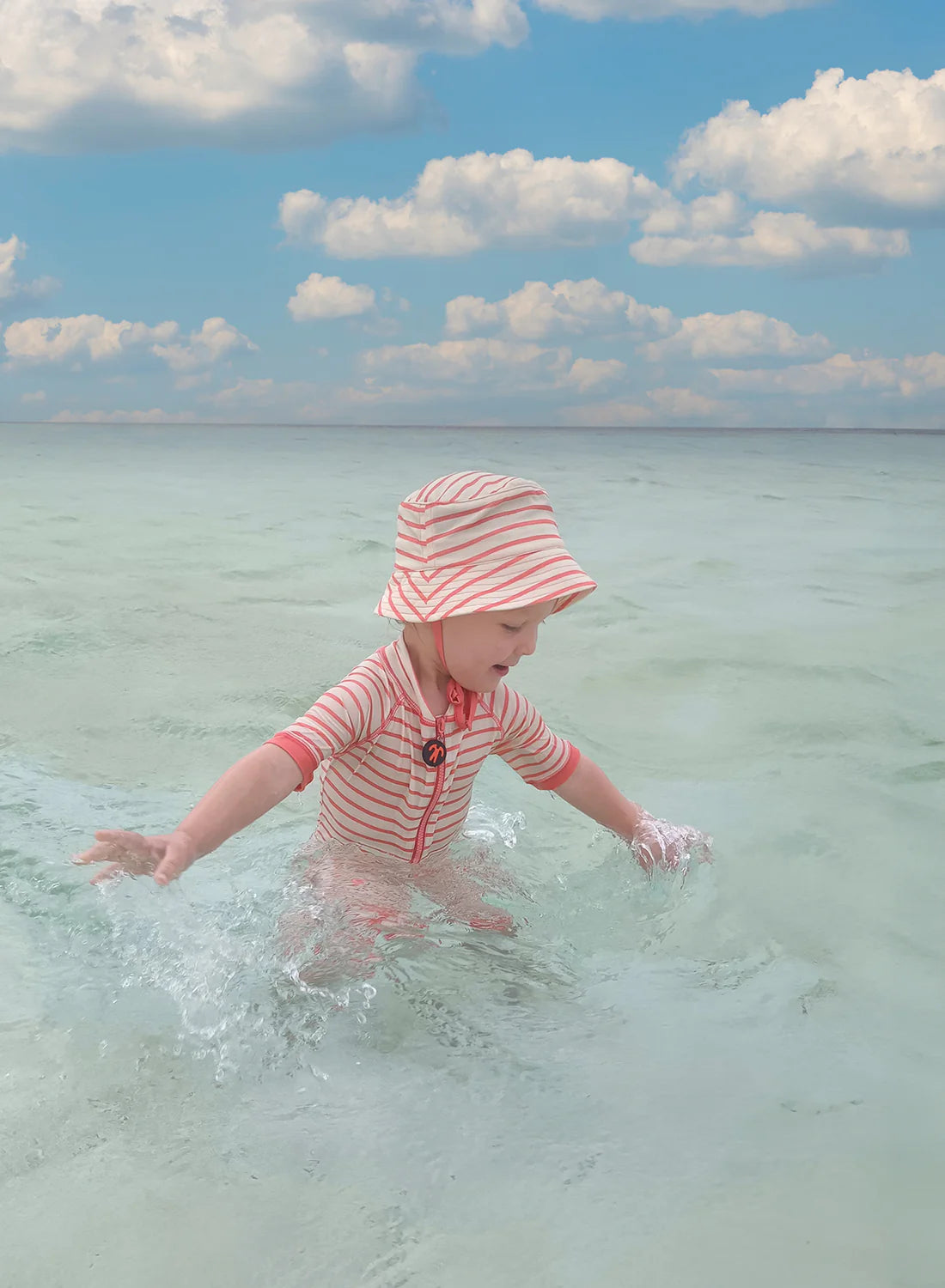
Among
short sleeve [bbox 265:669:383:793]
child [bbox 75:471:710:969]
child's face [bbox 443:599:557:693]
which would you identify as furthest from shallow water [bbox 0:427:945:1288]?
child's face [bbox 443:599:557:693]

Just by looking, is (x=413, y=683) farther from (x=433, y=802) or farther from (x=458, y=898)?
(x=458, y=898)

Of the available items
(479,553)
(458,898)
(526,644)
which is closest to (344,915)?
(458,898)

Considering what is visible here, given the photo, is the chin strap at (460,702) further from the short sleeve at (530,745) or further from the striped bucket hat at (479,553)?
the striped bucket hat at (479,553)

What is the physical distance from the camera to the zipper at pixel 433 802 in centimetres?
256

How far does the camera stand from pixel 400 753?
256 cm

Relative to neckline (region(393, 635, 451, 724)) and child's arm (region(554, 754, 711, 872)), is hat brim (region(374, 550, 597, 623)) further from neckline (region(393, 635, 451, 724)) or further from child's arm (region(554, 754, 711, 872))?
child's arm (region(554, 754, 711, 872))

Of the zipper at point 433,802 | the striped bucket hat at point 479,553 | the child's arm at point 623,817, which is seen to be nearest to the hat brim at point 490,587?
the striped bucket hat at point 479,553

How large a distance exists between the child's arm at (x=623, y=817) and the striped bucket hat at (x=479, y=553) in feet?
1.98

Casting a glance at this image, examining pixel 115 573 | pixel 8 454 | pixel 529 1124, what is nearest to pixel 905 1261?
pixel 529 1124

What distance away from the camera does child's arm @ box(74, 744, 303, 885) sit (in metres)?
2.16

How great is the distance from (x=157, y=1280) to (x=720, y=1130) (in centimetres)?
94

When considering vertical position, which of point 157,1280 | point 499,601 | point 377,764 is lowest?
point 157,1280

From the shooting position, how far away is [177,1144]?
6.24 feet

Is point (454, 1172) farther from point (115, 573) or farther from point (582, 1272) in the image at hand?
point (115, 573)
